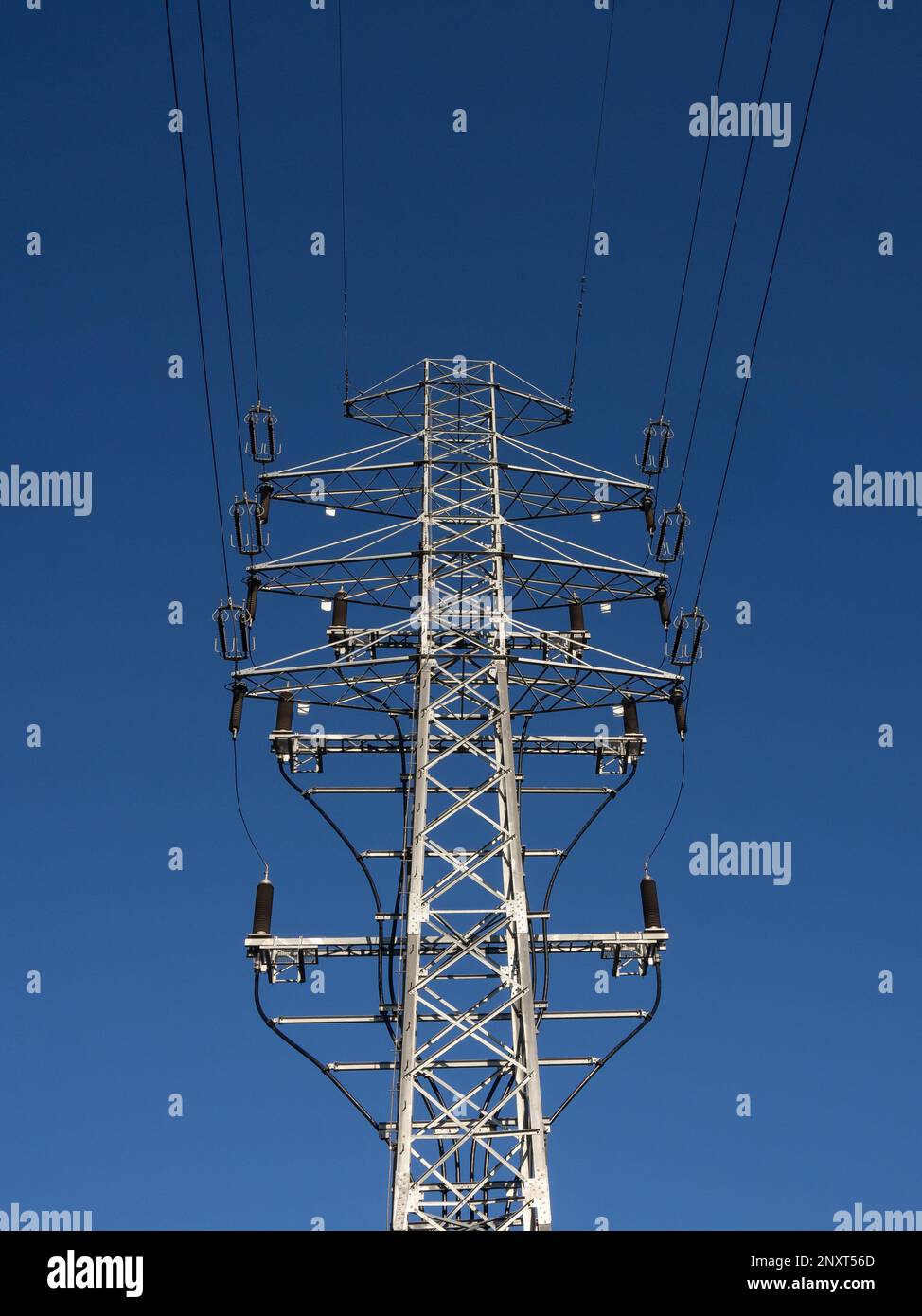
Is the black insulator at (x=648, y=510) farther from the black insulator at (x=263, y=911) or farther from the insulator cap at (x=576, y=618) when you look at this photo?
the black insulator at (x=263, y=911)

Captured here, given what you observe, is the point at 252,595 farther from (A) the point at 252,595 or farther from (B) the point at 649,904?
(B) the point at 649,904

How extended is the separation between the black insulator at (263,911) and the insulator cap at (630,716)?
6.05 metres

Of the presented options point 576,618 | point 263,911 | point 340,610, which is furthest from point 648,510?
point 263,911

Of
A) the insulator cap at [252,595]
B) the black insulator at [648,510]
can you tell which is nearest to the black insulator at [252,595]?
the insulator cap at [252,595]

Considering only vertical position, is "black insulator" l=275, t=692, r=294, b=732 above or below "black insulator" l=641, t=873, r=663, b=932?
above

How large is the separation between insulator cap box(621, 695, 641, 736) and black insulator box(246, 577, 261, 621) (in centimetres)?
597

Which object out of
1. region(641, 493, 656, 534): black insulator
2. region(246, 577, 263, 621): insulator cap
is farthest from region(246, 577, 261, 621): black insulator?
region(641, 493, 656, 534): black insulator

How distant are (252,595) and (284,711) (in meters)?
2.13

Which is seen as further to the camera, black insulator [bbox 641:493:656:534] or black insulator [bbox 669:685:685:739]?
black insulator [bbox 641:493:656:534]

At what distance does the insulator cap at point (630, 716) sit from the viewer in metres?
23.5

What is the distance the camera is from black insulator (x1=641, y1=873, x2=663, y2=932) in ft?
71.3

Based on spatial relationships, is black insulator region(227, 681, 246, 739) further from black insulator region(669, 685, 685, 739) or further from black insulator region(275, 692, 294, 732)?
black insulator region(669, 685, 685, 739)

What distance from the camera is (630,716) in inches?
931

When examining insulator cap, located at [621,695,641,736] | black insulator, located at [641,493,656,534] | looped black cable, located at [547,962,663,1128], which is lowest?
looped black cable, located at [547,962,663,1128]
